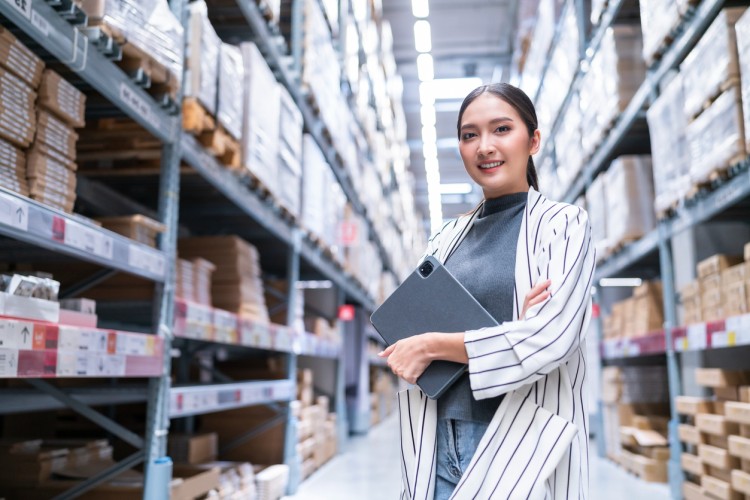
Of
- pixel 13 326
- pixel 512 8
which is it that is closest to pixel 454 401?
pixel 13 326

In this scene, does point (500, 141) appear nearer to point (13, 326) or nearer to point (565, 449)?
point (565, 449)

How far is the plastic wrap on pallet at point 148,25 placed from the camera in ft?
8.65

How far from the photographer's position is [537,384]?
139 cm

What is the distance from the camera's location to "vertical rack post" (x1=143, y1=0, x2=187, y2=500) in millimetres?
3102

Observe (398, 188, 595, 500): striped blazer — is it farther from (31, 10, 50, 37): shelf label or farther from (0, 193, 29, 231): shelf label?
(31, 10, 50, 37): shelf label

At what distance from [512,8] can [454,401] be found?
42.2 feet

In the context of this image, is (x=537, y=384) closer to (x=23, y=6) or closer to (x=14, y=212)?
(x=14, y=212)

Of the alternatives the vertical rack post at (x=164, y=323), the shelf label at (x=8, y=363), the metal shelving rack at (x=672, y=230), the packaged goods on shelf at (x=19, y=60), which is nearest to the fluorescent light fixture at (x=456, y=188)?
the metal shelving rack at (x=672, y=230)

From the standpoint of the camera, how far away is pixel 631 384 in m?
7.11

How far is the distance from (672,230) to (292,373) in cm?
326

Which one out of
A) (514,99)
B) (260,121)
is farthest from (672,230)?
(514,99)

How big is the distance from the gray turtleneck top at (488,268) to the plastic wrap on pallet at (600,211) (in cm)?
568

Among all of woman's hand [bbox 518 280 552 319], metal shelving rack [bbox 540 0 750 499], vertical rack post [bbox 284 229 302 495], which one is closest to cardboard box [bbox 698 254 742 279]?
metal shelving rack [bbox 540 0 750 499]

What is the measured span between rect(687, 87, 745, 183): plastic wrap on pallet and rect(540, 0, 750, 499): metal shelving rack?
0.10m
